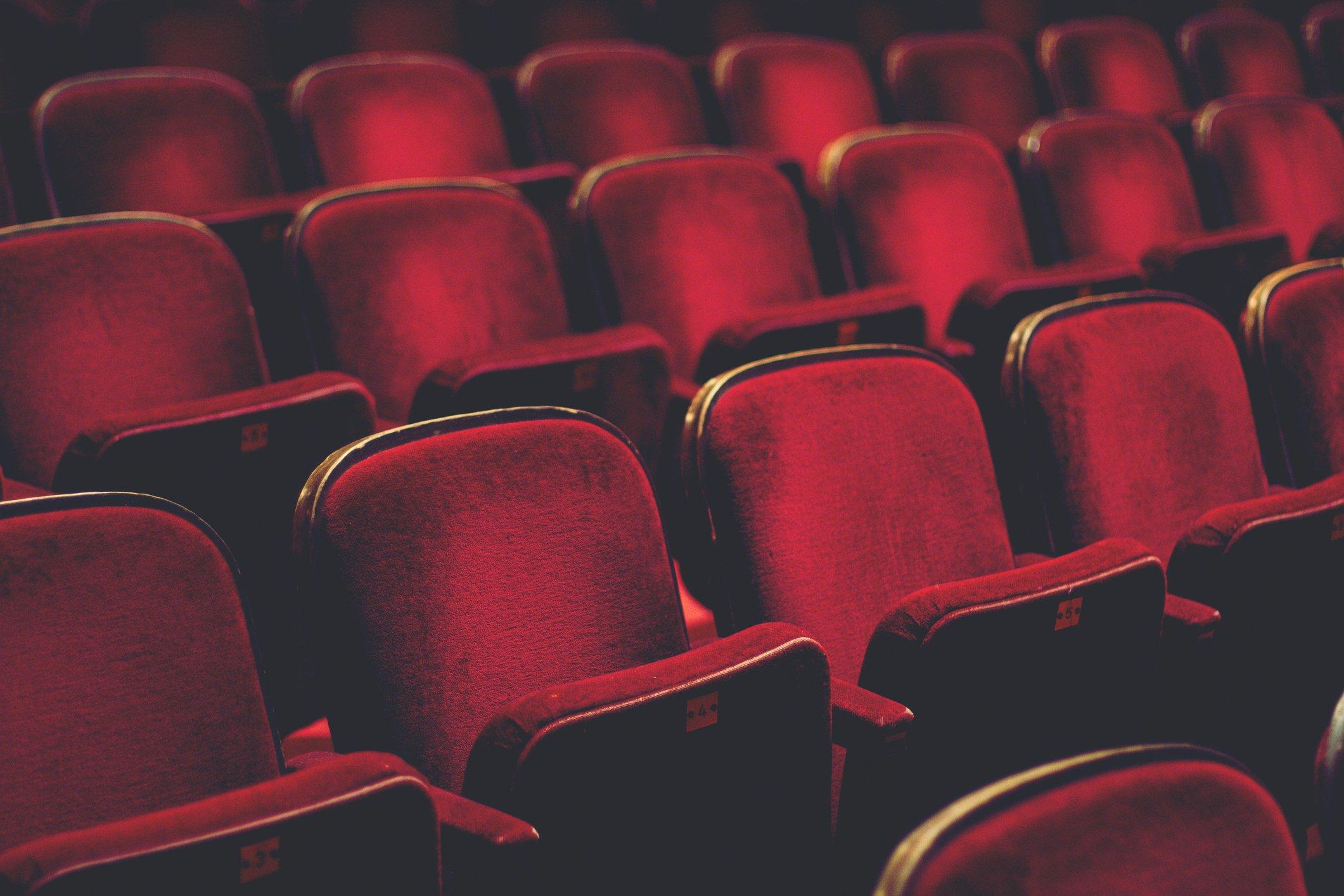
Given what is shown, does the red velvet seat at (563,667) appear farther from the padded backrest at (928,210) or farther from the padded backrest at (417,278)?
the padded backrest at (928,210)

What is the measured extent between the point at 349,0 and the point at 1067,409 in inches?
25.9

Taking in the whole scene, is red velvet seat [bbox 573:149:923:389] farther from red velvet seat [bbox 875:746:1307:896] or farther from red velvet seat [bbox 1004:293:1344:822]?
red velvet seat [bbox 875:746:1307:896]

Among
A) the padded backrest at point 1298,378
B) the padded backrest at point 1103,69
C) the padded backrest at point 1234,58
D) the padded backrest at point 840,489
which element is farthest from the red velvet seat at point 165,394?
the padded backrest at point 1234,58

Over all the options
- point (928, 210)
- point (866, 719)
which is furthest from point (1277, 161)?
point (866, 719)

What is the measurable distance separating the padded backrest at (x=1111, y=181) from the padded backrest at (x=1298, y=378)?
0.23 metres

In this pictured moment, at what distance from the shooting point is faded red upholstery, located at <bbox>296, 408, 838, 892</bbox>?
30 centimetres

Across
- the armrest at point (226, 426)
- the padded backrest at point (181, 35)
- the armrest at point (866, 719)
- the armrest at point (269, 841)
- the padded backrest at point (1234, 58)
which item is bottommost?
the armrest at point (866, 719)

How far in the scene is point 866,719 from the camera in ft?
1.14

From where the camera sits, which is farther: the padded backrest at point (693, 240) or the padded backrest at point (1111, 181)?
the padded backrest at point (1111, 181)

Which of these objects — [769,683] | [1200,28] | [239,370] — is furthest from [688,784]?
[1200,28]

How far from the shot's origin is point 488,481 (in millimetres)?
384

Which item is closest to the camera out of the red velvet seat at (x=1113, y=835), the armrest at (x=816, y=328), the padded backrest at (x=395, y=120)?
the red velvet seat at (x=1113, y=835)

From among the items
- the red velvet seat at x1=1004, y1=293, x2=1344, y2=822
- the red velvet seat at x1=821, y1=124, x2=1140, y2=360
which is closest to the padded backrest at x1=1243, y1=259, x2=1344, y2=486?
the red velvet seat at x1=1004, y1=293, x2=1344, y2=822

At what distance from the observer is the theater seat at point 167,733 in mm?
253
